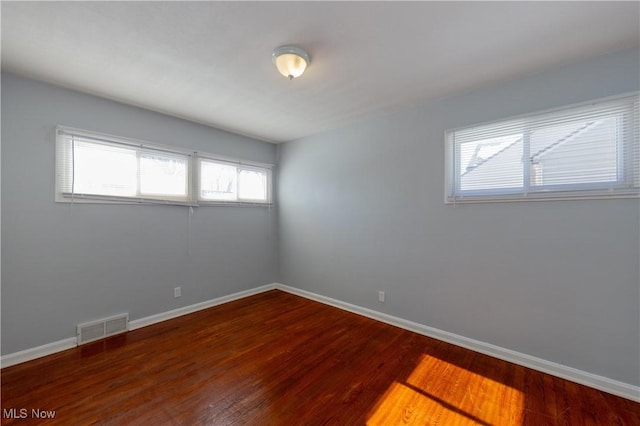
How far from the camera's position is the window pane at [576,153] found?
6.15ft

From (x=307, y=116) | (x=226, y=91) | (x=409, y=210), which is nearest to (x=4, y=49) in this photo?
(x=226, y=91)

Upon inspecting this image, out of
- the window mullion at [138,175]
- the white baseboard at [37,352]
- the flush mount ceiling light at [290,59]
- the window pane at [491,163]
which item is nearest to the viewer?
the flush mount ceiling light at [290,59]

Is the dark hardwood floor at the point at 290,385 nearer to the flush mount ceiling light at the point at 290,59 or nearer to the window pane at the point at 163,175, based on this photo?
the window pane at the point at 163,175

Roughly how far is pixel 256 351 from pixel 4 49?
3.07 meters

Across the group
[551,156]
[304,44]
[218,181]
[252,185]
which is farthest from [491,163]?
[218,181]

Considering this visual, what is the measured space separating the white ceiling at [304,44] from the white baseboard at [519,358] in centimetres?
242

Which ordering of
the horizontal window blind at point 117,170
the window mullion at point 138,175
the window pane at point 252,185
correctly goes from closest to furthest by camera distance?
1. the horizontal window blind at point 117,170
2. the window mullion at point 138,175
3. the window pane at point 252,185

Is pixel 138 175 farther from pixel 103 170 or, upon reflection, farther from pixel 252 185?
pixel 252 185

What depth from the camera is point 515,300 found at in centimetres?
223

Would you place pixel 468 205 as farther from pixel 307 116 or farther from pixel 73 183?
pixel 73 183

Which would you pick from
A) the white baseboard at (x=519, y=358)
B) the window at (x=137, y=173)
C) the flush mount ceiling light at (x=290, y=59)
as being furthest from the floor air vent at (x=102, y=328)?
the flush mount ceiling light at (x=290, y=59)

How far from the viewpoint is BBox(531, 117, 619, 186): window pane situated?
187cm

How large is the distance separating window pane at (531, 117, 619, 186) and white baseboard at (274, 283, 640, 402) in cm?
147

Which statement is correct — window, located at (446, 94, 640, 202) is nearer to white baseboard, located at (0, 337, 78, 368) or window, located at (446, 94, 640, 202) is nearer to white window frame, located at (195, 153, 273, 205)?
white window frame, located at (195, 153, 273, 205)
